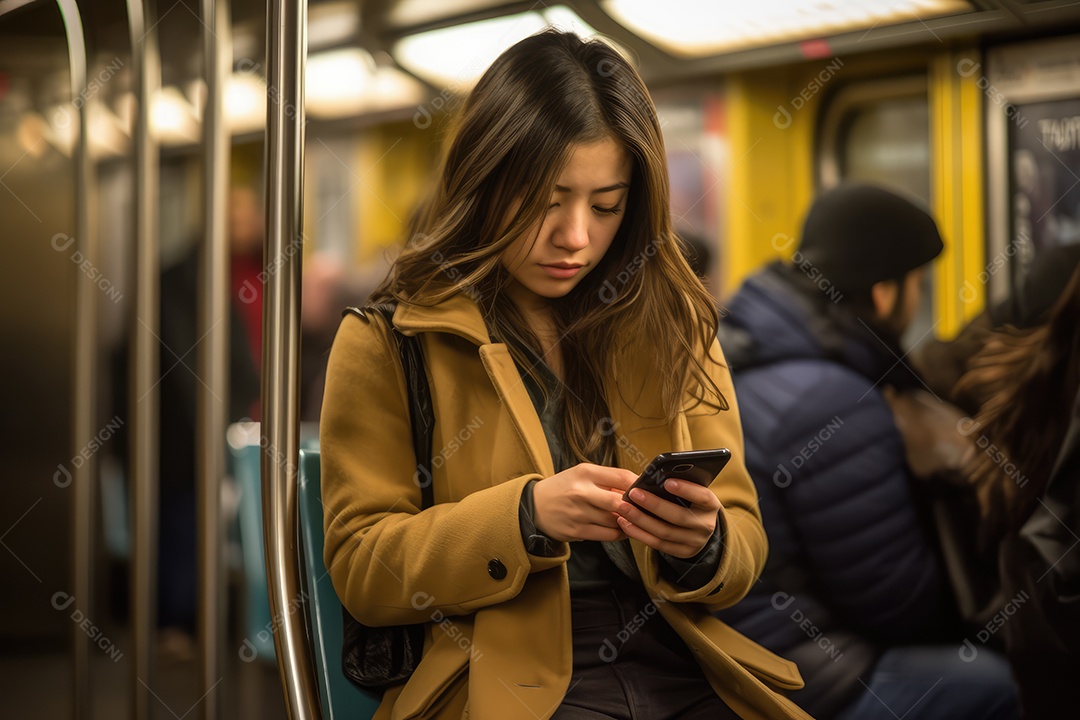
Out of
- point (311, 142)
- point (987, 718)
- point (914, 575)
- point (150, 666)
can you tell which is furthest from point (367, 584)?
point (311, 142)

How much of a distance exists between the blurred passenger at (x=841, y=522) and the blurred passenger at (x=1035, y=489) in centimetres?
10

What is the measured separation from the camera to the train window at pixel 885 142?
2.20 metres

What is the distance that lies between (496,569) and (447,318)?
301 mm

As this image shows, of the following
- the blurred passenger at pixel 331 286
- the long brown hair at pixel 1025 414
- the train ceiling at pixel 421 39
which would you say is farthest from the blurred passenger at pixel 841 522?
the blurred passenger at pixel 331 286

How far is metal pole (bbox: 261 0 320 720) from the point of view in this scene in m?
1.05

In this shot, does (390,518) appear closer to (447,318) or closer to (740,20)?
(447,318)

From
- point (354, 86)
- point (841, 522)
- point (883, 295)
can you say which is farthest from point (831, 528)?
point (354, 86)

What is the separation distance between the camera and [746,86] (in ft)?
7.79

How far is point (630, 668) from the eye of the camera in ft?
3.34

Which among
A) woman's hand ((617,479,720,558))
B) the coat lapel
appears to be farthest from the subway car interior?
woman's hand ((617,479,720,558))

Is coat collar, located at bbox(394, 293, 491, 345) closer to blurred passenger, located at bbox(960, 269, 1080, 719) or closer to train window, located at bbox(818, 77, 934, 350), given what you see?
blurred passenger, located at bbox(960, 269, 1080, 719)

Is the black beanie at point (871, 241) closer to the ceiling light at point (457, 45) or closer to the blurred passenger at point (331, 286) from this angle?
the ceiling light at point (457, 45)

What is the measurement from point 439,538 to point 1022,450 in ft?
4.90

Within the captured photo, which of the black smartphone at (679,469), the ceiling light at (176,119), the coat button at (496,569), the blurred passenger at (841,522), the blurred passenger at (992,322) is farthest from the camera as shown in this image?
the ceiling light at (176,119)
